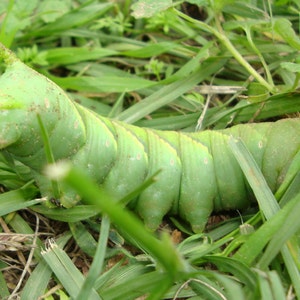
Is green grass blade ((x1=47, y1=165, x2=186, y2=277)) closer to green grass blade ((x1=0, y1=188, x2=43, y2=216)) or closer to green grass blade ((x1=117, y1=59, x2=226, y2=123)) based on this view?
green grass blade ((x1=0, y1=188, x2=43, y2=216))

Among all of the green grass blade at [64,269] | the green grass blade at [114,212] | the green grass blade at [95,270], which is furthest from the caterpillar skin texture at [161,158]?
the green grass blade at [114,212]

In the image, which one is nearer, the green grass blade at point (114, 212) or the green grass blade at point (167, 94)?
the green grass blade at point (114, 212)

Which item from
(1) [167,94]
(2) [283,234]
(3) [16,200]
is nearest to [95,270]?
(2) [283,234]

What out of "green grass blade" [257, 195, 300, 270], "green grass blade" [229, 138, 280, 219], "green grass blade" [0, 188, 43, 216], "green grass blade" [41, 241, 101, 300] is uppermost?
"green grass blade" [0, 188, 43, 216]

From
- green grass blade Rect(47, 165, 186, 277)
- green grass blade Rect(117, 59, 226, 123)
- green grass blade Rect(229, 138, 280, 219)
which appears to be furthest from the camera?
green grass blade Rect(117, 59, 226, 123)

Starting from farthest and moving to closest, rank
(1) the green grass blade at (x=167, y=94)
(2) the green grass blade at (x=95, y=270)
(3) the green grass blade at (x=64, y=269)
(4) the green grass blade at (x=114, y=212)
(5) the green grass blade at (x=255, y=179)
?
(1) the green grass blade at (x=167, y=94) → (5) the green grass blade at (x=255, y=179) → (3) the green grass blade at (x=64, y=269) → (2) the green grass blade at (x=95, y=270) → (4) the green grass blade at (x=114, y=212)

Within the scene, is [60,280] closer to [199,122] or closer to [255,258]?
[255,258]

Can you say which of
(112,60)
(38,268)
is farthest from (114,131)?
(112,60)

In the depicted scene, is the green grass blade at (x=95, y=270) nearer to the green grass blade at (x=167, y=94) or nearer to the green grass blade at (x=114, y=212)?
the green grass blade at (x=114, y=212)

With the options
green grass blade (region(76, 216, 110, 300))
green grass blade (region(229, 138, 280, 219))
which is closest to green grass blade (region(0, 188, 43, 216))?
green grass blade (region(76, 216, 110, 300))
